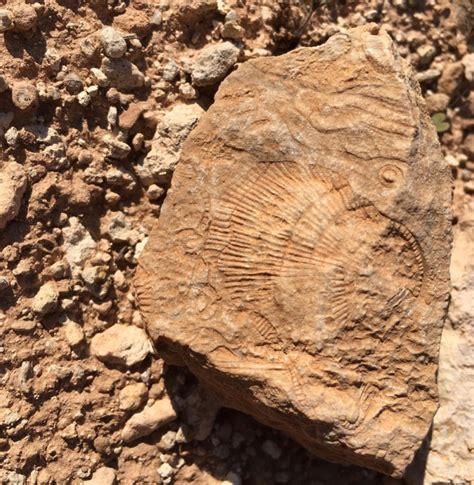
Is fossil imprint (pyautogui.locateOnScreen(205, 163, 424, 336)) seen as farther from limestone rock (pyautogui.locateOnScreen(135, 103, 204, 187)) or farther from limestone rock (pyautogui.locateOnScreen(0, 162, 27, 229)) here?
limestone rock (pyautogui.locateOnScreen(0, 162, 27, 229))

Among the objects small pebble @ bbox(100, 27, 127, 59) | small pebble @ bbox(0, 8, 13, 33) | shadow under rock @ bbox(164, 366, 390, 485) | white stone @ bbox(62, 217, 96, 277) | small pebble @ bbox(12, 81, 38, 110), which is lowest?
shadow under rock @ bbox(164, 366, 390, 485)

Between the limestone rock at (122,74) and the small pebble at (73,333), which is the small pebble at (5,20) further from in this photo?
the small pebble at (73,333)

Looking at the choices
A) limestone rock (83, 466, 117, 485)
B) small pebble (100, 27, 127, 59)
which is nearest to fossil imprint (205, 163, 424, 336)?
small pebble (100, 27, 127, 59)

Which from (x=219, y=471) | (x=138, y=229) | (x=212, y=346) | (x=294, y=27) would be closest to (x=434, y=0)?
(x=294, y=27)

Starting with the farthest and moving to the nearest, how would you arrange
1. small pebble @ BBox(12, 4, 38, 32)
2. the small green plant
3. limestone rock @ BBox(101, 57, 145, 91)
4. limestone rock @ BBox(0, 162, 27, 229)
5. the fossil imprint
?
the small green plant → limestone rock @ BBox(101, 57, 145, 91) → small pebble @ BBox(12, 4, 38, 32) → limestone rock @ BBox(0, 162, 27, 229) → the fossil imprint

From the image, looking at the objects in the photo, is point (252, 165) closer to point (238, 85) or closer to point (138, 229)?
point (238, 85)

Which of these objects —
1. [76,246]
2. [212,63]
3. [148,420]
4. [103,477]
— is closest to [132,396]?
[148,420]

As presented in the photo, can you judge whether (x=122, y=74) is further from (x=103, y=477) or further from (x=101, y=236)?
(x=103, y=477)
